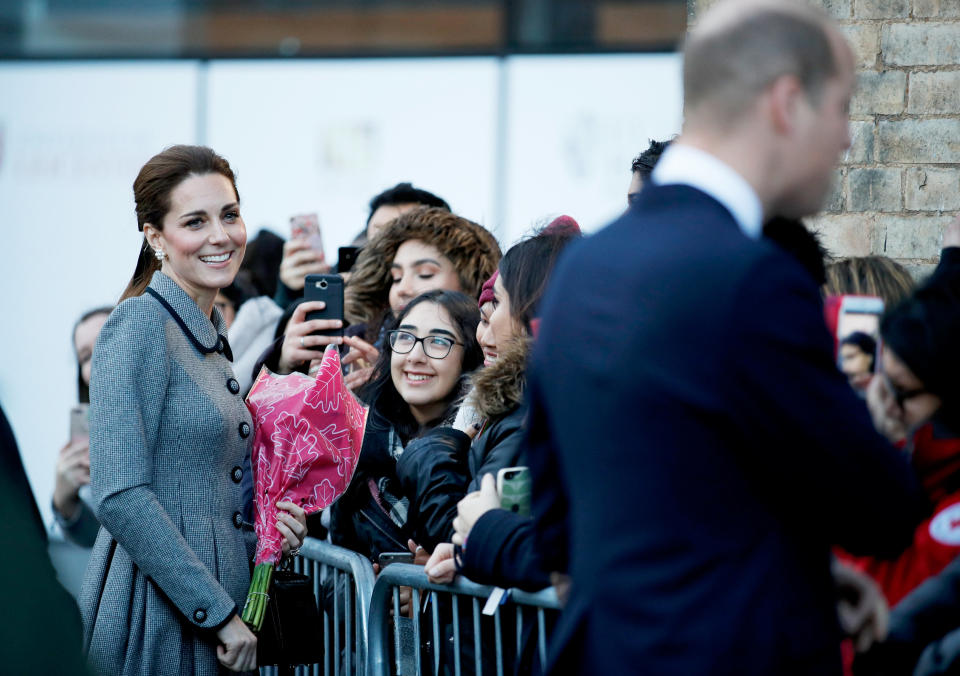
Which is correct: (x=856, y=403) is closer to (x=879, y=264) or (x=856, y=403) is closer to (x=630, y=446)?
(x=630, y=446)

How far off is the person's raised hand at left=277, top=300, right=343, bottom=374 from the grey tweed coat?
0.66 m

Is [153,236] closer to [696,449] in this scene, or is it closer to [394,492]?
[394,492]

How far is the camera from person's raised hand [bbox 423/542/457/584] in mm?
2895

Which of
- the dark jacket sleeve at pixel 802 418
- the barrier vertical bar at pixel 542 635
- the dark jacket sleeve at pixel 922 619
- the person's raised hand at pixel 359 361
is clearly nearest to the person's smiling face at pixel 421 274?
the person's raised hand at pixel 359 361

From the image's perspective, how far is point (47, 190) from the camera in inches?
348

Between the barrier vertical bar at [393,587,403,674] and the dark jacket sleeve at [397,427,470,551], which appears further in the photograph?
the barrier vertical bar at [393,587,403,674]

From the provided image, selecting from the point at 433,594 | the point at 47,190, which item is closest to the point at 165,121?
the point at 47,190

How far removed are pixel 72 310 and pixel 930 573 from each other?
25.8ft

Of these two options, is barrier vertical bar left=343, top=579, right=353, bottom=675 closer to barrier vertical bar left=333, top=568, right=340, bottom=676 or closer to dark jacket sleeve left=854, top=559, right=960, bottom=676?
barrier vertical bar left=333, top=568, right=340, bottom=676

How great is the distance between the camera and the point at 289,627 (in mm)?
3166

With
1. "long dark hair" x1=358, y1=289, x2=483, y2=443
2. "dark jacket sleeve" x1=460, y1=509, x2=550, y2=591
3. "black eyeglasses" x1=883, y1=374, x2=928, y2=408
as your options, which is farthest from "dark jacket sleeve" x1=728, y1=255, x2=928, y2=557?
"long dark hair" x1=358, y1=289, x2=483, y2=443

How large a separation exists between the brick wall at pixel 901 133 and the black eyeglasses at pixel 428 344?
1.44 metres


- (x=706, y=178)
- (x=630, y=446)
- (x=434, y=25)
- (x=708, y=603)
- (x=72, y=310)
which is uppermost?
(x=434, y=25)

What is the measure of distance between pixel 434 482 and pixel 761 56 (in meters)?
1.64
